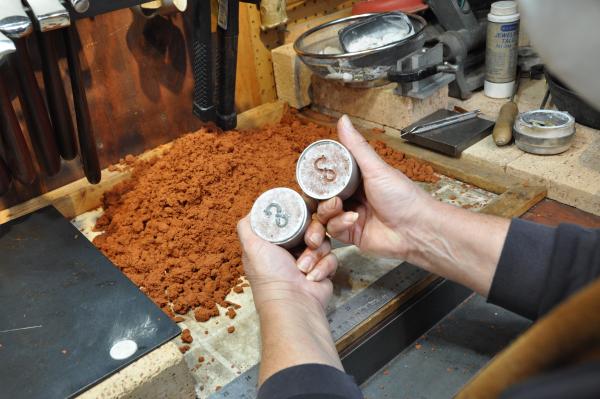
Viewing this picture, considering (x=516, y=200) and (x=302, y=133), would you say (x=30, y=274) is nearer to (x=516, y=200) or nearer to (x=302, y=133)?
(x=302, y=133)

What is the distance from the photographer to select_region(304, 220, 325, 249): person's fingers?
1.14 m

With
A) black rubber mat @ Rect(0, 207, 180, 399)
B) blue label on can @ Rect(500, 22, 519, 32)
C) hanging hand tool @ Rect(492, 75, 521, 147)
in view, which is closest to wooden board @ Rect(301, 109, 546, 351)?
hanging hand tool @ Rect(492, 75, 521, 147)

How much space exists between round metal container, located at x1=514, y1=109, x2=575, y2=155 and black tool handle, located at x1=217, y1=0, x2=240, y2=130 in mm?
821

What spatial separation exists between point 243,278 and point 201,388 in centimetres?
31

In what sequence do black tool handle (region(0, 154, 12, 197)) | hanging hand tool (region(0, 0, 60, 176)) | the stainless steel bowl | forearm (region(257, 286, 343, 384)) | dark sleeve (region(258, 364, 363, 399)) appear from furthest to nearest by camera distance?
the stainless steel bowl < black tool handle (region(0, 154, 12, 197)) < hanging hand tool (region(0, 0, 60, 176)) < forearm (region(257, 286, 343, 384)) < dark sleeve (region(258, 364, 363, 399))

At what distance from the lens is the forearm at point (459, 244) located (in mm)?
1070

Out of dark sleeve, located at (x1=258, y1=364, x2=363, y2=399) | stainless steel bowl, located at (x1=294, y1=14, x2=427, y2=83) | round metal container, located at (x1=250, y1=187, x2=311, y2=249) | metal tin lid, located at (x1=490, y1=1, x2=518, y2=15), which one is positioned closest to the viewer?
dark sleeve, located at (x1=258, y1=364, x2=363, y2=399)

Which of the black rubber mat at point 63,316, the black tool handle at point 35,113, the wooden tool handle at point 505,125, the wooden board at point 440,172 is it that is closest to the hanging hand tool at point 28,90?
the black tool handle at point 35,113

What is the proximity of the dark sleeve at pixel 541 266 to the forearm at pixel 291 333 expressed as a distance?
32cm

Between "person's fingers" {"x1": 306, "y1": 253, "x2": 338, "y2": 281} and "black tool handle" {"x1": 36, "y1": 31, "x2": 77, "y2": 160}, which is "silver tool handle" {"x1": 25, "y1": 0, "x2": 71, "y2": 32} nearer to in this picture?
"black tool handle" {"x1": 36, "y1": 31, "x2": 77, "y2": 160}

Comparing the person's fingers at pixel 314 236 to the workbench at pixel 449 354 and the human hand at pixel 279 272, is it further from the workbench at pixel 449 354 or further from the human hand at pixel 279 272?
the workbench at pixel 449 354

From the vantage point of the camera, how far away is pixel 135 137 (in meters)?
1.86

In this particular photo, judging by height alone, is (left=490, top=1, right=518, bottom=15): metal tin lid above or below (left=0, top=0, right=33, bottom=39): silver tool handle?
below

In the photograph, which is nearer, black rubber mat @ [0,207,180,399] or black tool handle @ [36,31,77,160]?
black rubber mat @ [0,207,180,399]
